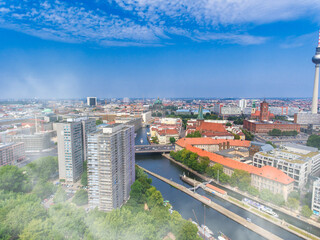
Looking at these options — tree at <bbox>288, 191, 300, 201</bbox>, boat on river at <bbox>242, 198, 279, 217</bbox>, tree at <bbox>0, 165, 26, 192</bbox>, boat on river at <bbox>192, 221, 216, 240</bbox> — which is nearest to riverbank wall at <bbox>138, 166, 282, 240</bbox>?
boat on river at <bbox>242, 198, 279, 217</bbox>

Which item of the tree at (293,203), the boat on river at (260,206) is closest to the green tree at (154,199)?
the boat on river at (260,206)

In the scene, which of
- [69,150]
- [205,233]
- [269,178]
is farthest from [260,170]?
[69,150]

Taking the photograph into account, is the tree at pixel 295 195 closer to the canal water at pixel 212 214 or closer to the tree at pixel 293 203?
the tree at pixel 293 203

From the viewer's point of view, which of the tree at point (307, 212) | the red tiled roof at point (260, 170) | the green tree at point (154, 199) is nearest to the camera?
the tree at point (307, 212)

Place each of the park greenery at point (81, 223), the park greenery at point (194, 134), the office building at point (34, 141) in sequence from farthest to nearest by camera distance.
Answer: the park greenery at point (194, 134) → the office building at point (34, 141) → the park greenery at point (81, 223)

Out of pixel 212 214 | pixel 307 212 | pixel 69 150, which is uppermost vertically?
pixel 69 150

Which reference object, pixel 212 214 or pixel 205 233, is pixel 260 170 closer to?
pixel 212 214
